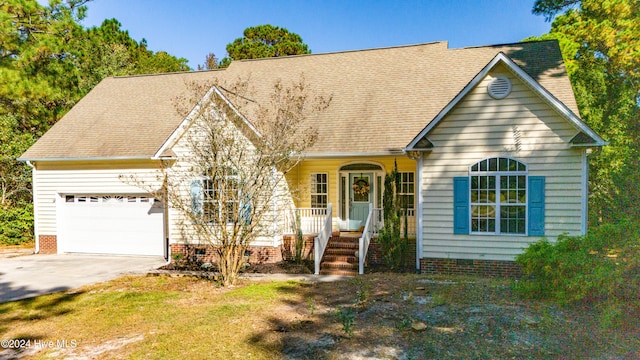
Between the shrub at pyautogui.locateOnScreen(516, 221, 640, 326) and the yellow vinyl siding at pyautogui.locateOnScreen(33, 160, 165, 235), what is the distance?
1197cm

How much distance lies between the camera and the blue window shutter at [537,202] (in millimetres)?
9898

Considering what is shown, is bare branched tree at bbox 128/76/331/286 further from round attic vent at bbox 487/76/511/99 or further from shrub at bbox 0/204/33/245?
shrub at bbox 0/204/33/245

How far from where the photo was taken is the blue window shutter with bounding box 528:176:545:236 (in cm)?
990

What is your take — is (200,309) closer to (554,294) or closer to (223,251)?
(223,251)

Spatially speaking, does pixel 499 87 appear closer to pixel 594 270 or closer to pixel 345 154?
pixel 345 154

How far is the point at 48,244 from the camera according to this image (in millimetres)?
15047

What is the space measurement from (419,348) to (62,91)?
17.5 metres

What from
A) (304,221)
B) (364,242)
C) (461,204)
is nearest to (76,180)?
(304,221)

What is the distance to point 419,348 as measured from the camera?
5777 mm

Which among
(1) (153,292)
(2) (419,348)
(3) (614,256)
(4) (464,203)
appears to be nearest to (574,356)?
(2) (419,348)

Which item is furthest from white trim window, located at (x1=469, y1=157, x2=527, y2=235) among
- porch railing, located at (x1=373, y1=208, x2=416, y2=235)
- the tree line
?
the tree line

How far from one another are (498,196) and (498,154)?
1086mm

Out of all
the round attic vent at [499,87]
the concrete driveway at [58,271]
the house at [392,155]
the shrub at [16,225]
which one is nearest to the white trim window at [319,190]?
the house at [392,155]

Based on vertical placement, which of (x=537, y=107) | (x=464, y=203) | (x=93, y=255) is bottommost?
(x=93, y=255)
